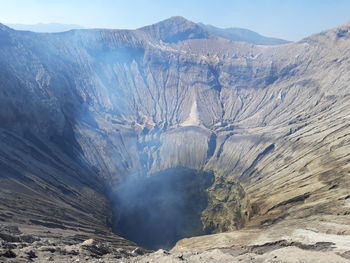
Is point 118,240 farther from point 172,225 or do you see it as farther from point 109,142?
point 109,142

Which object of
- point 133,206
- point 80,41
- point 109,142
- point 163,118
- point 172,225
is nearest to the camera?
point 172,225

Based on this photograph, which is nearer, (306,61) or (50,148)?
(50,148)

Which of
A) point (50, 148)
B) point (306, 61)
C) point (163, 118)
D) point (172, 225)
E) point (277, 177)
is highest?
point (306, 61)

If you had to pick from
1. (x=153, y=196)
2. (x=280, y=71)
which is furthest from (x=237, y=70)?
(x=153, y=196)

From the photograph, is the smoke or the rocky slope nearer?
the rocky slope

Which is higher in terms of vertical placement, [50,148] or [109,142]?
[109,142]
